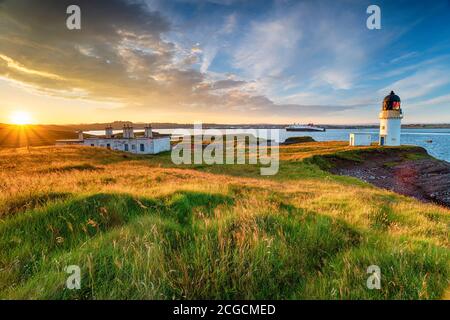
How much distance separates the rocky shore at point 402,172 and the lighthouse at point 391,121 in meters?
5.24

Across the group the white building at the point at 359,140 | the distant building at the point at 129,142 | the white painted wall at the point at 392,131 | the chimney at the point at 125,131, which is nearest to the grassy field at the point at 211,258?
the distant building at the point at 129,142

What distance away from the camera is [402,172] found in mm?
34438

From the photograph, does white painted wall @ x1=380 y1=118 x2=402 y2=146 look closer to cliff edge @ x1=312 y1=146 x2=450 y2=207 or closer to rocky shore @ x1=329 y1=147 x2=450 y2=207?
cliff edge @ x1=312 y1=146 x2=450 y2=207

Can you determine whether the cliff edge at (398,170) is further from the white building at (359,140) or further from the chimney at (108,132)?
the chimney at (108,132)

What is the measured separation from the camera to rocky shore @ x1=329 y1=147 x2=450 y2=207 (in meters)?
24.9

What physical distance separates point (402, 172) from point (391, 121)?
86.8 feet

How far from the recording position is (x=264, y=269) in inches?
121

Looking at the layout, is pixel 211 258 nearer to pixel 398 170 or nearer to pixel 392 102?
pixel 398 170

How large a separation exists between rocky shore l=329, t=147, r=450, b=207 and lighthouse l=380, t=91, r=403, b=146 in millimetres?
5237

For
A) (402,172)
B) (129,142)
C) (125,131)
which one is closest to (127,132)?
(125,131)
